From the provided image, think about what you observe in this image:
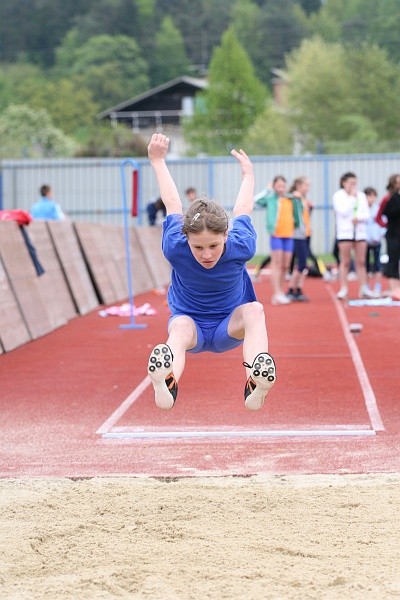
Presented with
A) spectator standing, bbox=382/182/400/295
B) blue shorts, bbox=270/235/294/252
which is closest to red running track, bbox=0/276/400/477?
spectator standing, bbox=382/182/400/295

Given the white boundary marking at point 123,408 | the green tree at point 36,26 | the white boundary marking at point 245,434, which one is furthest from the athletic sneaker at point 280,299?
the green tree at point 36,26

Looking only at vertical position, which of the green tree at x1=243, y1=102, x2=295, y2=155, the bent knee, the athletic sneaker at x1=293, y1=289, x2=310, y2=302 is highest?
the green tree at x1=243, y1=102, x2=295, y2=155

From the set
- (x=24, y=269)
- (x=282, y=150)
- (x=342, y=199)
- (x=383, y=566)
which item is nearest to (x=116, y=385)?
(x=24, y=269)

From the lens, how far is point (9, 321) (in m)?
13.1

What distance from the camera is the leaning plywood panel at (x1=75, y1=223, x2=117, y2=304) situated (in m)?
18.5

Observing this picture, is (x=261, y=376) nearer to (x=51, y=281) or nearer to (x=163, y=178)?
(x=163, y=178)

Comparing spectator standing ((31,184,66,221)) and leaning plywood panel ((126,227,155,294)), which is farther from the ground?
spectator standing ((31,184,66,221))

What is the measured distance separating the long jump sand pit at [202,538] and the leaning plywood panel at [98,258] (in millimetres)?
11796

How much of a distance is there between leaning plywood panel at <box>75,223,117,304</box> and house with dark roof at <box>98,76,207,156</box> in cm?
8186

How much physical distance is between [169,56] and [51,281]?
11570cm

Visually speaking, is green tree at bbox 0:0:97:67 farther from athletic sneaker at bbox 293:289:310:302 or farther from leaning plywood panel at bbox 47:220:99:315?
leaning plywood panel at bbox 47:220:99:315

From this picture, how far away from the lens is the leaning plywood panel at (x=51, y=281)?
15234 mm

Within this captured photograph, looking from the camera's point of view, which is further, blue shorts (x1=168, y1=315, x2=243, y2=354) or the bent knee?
blue shorts (x1=168, y1=315, x2=243, y2=354)

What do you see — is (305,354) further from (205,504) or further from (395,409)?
(205,504)
